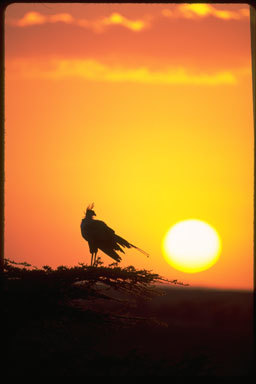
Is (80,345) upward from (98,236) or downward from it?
downward

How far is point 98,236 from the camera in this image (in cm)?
1212

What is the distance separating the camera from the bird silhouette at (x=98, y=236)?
11680 mm

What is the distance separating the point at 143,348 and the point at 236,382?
1228 millimetres

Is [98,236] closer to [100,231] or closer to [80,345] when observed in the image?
[100,231]

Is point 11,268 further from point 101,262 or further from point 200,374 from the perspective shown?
point 200,374

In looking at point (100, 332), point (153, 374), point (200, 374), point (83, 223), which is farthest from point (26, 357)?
point (83, 223)

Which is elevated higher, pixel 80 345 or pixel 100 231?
pixel 100 231

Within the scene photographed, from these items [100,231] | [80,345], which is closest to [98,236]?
[100,231]

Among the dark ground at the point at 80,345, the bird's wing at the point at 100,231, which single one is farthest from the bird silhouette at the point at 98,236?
the dark ground at the point at 80,345

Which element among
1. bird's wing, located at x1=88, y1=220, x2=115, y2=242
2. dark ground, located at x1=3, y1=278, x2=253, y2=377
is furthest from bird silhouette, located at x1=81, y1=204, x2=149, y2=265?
dark ground, located at x1=3, y1=278, x2=253, y2=377

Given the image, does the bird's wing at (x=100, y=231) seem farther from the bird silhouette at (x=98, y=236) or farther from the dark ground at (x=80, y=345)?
the dark ground at (x=80, y=345)

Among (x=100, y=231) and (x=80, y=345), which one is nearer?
(x=80, y=345)

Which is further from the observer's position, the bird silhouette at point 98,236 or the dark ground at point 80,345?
the bird silhouette at point 98,236

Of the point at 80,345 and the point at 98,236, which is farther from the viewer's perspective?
the point at 98,236
